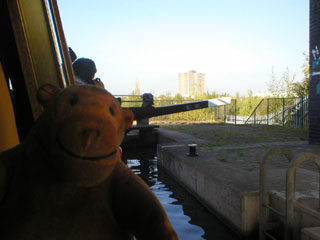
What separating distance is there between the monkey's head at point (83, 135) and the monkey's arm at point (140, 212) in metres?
0.16

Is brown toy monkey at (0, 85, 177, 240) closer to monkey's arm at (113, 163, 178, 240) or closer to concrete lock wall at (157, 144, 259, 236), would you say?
monkey's arm at (113, 163, 178, 240)

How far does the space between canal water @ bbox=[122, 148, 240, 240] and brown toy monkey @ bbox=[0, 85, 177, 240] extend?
2.71 metres

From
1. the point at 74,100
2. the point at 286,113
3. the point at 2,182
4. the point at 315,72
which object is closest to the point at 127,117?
the point at 74,100

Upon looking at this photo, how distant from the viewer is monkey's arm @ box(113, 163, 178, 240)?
1126 mm

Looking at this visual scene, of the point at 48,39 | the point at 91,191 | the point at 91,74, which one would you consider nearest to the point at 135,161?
the point at 91,74

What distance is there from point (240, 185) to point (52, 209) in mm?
2979

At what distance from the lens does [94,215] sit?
4.00 feet

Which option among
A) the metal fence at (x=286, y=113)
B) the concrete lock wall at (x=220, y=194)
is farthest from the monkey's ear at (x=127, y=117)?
the metal fence at (x=286, y=113)

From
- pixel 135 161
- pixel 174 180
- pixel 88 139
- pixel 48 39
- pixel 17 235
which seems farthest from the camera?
pixel 135 161

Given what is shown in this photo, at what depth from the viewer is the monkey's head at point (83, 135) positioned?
1082mm

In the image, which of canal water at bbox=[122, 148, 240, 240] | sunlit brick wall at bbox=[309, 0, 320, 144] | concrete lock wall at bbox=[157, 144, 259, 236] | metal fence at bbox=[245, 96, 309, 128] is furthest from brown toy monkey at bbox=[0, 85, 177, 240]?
metal fence at bbox=[245, 96, 309, 128]

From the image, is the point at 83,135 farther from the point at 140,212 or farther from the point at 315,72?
the point at 315,72

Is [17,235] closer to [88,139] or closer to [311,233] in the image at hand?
[88,139]

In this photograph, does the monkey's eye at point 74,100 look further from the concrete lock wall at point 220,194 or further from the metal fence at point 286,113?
the metal fence at point 286,113
